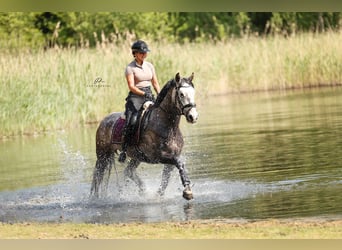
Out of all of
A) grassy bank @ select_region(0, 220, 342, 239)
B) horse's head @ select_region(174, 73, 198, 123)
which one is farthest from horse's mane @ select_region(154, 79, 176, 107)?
grassy bank @ select_region(0, 220, 342, 239)

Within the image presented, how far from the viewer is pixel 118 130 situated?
1152 centimetres

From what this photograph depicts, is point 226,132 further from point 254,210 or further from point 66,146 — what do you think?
point 254,210

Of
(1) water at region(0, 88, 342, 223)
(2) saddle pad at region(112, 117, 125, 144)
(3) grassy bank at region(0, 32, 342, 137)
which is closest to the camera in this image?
(1) water at region(0, 88, 342, 223)

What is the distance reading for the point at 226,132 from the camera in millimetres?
16438

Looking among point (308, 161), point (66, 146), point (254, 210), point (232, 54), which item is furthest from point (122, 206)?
point (232, 54)

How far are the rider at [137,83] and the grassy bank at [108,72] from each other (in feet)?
A: 24.5

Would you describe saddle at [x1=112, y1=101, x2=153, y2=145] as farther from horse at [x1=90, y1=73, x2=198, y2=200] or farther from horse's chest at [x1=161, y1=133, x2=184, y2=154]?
horse's chest at [x1=161, y1=133, x2=184, y2=154]

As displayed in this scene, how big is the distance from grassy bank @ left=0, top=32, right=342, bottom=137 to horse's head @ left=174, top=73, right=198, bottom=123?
329 inches

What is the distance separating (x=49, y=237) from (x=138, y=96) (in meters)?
2.32

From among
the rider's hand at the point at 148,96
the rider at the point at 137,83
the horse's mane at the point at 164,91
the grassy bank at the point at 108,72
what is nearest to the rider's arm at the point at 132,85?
the rider at the point at 137,83

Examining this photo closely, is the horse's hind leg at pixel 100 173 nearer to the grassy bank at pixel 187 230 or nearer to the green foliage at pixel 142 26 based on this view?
the grassy bank at pixel 187 230

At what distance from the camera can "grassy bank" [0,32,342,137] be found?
18656 mm

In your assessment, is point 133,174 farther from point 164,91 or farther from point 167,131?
point 164,91

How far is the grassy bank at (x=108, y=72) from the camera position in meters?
18.7
